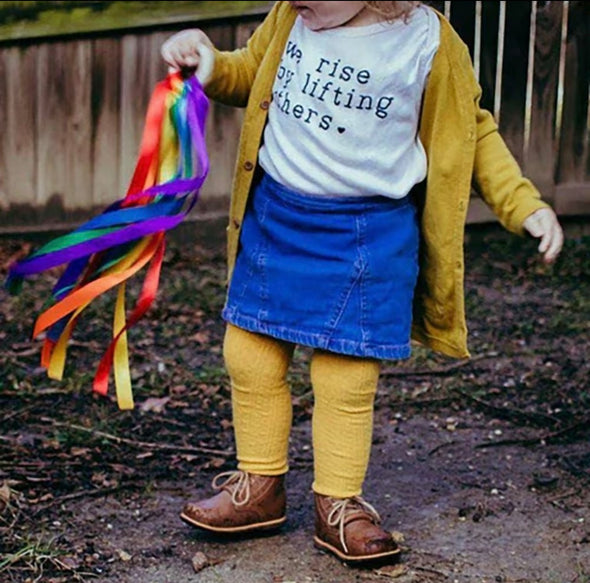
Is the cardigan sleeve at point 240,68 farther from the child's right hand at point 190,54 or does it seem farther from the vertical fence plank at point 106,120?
the vertical fence plank at point 106,120

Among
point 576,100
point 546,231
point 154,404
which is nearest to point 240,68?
point 546,231

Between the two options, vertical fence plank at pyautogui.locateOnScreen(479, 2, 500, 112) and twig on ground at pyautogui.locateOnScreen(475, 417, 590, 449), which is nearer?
twig on ground at pyautogui.locateOnScreen(475, 417, 590, 449)

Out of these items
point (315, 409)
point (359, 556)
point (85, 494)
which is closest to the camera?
point (359, 556)

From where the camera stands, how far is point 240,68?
10.0 ft

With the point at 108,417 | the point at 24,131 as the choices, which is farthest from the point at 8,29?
the point at 108,417

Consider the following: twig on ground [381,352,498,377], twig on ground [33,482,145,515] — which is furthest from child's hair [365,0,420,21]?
twig on ground [381,352,498,377]

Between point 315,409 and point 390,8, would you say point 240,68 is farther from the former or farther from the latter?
point 315,409

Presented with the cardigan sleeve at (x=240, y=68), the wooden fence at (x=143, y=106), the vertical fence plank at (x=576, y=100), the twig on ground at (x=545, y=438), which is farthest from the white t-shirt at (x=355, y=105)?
the vertical fence plank at (x=576, y=100)

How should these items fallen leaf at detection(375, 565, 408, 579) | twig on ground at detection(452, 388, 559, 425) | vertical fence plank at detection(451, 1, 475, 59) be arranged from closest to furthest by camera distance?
fallen leaf at detection(375, 565, 408, 579) → twig on ground at detection(452, 388, 559, 425) → vertical fence plank at detection(451, 1, 475, 59)

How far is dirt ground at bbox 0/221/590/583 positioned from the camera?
9.89 ft

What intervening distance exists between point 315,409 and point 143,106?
336 cm

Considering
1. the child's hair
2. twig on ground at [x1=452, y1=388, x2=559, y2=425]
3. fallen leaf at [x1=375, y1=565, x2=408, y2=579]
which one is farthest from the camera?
twig on ground at [x1=452, y1=388, x2=559, y2=425]

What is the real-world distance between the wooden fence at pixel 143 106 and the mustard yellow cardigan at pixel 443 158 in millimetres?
3113

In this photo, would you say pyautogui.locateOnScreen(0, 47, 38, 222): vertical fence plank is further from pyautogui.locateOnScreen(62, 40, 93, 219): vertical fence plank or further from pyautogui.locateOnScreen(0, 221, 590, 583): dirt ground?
pyautogui.locateOnScreen(0, 221, 590, 583): dirt ground
